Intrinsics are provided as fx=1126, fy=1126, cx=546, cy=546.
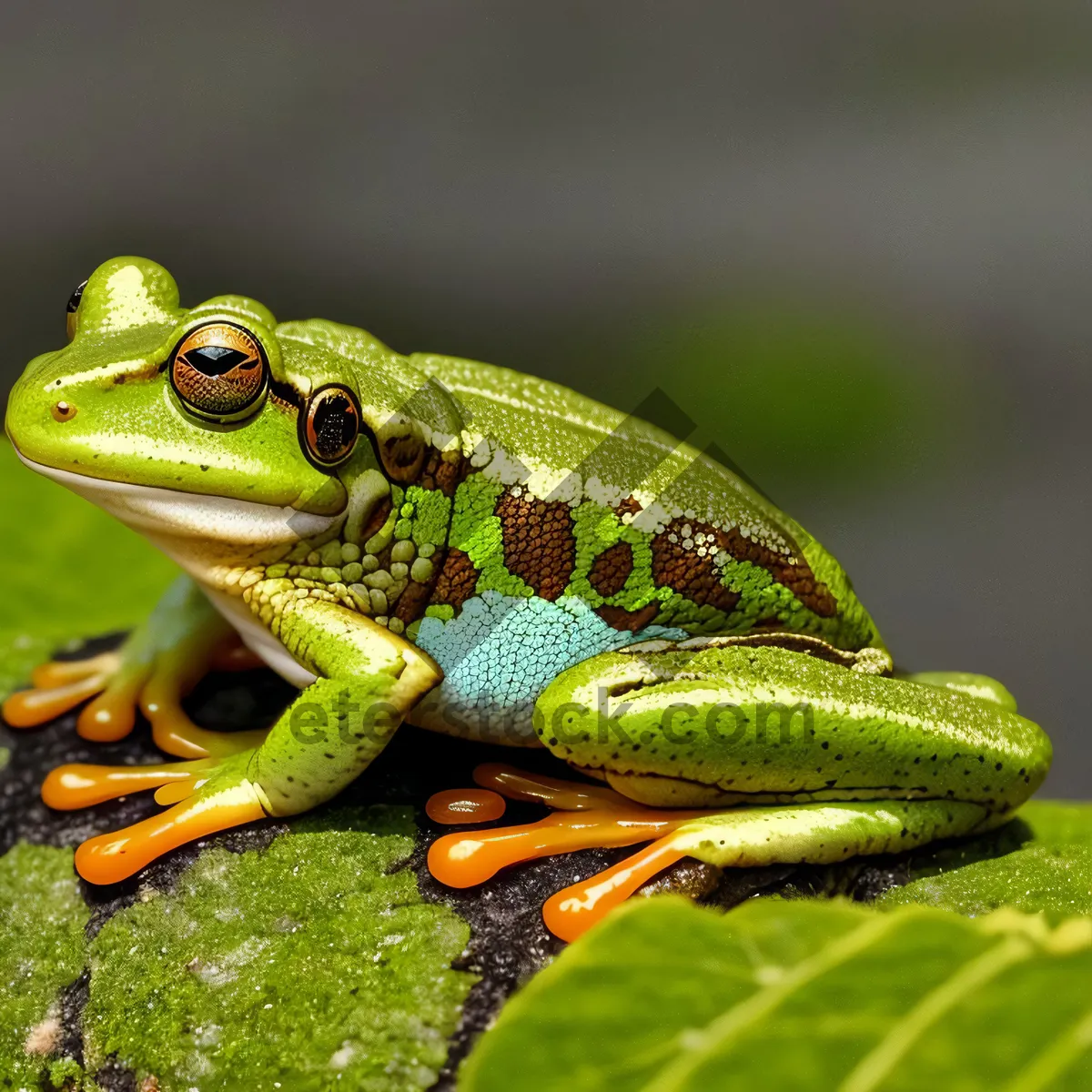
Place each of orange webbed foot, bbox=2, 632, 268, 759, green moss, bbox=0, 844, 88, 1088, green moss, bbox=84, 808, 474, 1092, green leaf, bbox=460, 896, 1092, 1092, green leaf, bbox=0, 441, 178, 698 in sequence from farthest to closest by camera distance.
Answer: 1. green leaf, bbox=0, 441, 178, 698
2. orange webbed foot, bbox=2, 632, 268, 759
3. green moss, bbox=0, 844, 88, 1088
4. green moss, bbox=84, 808, 474, 1092
5. green leaf, bbox=460, 896, 1092, 1092

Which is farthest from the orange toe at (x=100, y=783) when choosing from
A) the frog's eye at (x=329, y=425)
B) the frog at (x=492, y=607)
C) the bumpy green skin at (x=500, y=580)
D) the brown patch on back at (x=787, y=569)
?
the brown patch on back at (x=787, y=569)

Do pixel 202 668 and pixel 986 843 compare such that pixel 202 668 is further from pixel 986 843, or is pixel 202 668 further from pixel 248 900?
pixel 986 843

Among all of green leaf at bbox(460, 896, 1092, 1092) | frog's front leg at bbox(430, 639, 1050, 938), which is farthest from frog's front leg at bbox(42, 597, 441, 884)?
green leaf at bbox(460, 896, 1092, 1092)

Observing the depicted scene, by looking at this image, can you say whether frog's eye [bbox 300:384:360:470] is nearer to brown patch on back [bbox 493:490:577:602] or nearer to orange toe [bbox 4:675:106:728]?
brown patch on back [bbox 493:490:577:602]

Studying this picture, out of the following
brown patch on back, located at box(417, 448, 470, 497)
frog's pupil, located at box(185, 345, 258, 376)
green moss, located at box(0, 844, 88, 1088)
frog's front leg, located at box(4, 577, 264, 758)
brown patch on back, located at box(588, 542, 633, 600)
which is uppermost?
frog's pupil, located at box(185, 345, 258, 376)

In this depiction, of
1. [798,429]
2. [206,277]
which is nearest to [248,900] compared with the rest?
[798,429]

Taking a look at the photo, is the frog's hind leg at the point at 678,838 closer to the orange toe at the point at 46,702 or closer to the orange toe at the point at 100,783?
the orange toe at the point at 100,783
